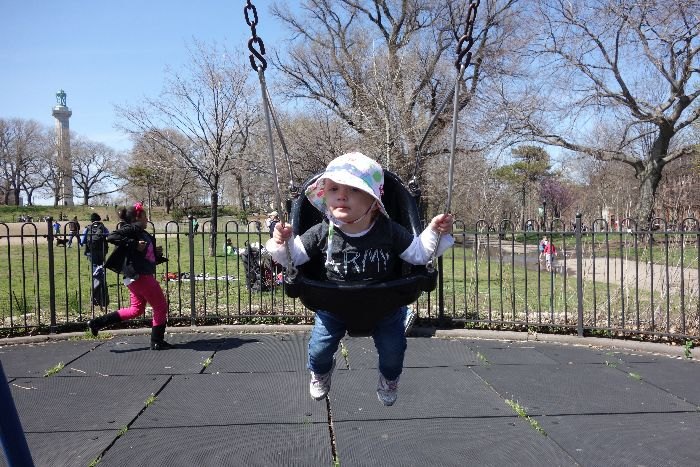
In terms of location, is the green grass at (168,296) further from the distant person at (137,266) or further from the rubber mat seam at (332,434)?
the rubber mat seam at (332,434)

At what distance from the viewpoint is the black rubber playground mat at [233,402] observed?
12.8 feet

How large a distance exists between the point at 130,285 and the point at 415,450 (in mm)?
3727

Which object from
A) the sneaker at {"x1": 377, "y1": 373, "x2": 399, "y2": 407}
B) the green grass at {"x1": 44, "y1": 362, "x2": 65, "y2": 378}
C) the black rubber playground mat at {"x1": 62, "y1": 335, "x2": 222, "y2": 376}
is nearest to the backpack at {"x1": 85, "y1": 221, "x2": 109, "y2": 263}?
the black rubber playground mat at {"x1": 62, "y1": 335, "x2": 222, "y2": 376}

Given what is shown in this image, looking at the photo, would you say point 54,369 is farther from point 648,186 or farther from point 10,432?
point 648,186

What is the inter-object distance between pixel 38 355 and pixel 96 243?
2070 millimetres

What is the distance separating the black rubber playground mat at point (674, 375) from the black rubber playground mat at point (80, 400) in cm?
430

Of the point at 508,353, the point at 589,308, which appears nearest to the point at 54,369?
the point at 508,353

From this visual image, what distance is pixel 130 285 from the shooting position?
19.0 ft

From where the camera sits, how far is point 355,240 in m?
2.57

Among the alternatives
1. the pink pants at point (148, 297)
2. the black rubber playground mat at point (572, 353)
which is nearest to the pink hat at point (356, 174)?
the pink pants at point (148, 297)

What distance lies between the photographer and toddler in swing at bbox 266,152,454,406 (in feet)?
8.04

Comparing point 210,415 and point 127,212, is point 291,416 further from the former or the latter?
point 127,212

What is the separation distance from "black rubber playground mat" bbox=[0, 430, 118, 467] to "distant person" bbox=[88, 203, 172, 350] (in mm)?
2273

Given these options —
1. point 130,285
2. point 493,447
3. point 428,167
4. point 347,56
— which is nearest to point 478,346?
point 493,447
